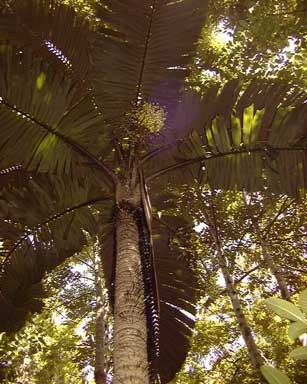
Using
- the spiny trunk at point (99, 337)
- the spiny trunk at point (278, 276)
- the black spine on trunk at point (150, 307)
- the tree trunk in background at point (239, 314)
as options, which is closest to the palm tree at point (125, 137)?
the black spine on trunk at point (150, 307)

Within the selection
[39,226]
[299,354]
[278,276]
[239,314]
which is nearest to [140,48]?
[39,226]

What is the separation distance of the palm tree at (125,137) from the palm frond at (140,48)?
10mm

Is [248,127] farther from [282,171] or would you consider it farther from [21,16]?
[21,16]

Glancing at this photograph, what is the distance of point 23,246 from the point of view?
171 inches

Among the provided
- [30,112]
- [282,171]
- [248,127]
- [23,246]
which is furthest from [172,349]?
[30,112]

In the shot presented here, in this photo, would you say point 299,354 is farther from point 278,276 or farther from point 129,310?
point 278,276

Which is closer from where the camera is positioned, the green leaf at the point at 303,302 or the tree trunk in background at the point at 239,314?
the green leaf at the point at 303,302

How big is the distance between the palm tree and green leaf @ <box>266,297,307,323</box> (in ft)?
5.04

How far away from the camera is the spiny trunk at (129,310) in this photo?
2.37 m

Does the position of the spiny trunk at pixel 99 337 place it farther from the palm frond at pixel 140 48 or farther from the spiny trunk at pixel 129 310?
the spiny trunk at pixel 129 310

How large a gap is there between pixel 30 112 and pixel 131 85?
1.06 metres

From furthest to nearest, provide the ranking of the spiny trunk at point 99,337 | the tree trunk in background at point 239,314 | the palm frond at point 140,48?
the spiny trunk at point 99,337 < the tree trunk in background at point 239,314 < the palm frond at point 140,48

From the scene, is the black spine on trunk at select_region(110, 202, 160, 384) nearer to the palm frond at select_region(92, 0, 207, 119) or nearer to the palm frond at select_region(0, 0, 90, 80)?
the palm frond at select_region(92, 0, 207, 119)

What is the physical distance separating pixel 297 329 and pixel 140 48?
318cm
